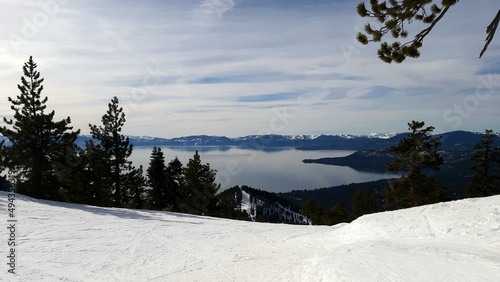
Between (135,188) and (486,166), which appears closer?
(486,166)

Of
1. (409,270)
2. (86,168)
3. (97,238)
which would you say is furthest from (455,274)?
(86,168)

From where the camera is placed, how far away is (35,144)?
82.6ft

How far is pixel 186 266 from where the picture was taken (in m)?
8.57

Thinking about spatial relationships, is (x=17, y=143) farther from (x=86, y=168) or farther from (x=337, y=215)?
(x=337, y=215)

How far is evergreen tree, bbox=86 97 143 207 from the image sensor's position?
1187 inches

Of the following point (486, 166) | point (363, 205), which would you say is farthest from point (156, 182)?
point (486, 166)

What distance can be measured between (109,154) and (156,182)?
9.47m

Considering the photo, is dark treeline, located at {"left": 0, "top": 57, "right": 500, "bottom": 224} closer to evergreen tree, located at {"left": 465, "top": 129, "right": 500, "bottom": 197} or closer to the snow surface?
evergreen tree, located at {"left": 465, "top": 129, "right": 500, "bottom": 197}

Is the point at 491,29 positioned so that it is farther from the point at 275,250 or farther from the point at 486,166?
the point at 486,166

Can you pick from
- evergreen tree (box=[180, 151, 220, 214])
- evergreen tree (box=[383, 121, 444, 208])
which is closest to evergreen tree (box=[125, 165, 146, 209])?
evergreen tree (box=[180, 151, 220, 214])

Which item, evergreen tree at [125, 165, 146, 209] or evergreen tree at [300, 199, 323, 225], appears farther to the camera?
evergreen tree at [300, 199, 323, 225]

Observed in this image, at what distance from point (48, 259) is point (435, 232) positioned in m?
11.4

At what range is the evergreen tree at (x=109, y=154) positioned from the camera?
30.1m

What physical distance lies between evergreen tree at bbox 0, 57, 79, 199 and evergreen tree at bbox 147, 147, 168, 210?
1205cm
